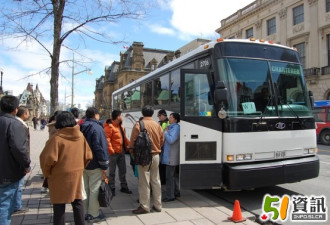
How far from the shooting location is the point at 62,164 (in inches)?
147

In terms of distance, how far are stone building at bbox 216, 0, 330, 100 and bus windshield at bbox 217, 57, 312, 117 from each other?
26650 mm

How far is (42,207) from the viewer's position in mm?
5551

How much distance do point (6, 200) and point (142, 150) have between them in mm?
2184

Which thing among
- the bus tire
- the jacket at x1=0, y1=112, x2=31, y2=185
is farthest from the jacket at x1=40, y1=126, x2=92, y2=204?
the bus tire

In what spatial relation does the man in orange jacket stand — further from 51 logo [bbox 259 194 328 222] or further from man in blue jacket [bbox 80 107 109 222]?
51 logo [bbox 259 194 328 222]

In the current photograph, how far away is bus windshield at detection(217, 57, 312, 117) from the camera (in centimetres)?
572

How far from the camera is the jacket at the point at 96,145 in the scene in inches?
183

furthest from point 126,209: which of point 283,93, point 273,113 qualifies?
point 283,93

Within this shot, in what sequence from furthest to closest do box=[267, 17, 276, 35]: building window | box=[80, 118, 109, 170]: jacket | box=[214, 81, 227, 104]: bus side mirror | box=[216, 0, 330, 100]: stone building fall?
box=[267, 17, 276, 35]: building window → box=[216, 0, 330, 100]: stone building → box=[214, 81, 227, 104]: bus side mirror → box=[80, 118, 109, 170]: jacket

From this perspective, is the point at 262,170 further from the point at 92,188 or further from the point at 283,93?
the point at 92,188

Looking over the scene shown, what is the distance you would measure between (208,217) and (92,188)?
2089 millimetres

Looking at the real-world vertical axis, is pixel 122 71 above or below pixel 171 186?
above

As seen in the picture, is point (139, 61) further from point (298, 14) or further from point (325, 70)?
point (325, 70)

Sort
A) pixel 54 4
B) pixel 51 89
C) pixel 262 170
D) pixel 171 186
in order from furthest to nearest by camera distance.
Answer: pixel 51 89, pixel 54 4, pixel 171 186, pixel 262 170
